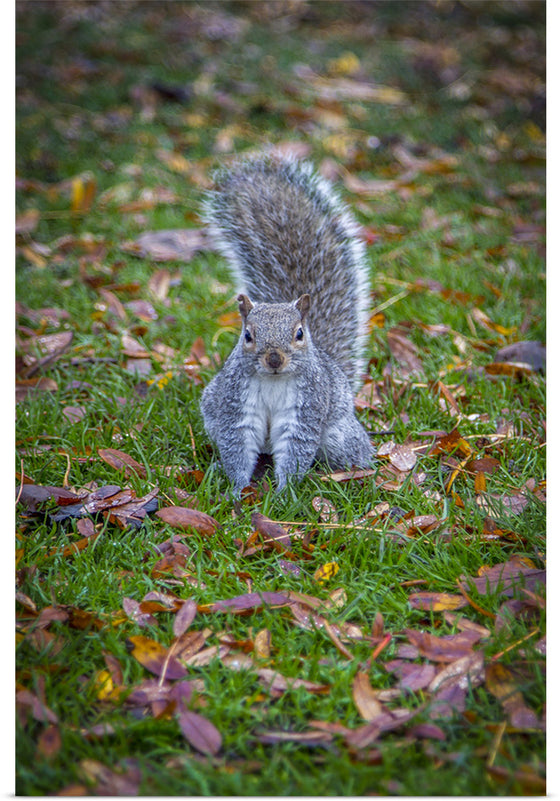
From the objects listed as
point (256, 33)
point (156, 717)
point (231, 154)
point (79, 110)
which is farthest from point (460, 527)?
point (256, 33)

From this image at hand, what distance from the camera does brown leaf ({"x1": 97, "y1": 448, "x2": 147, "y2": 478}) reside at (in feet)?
7.00

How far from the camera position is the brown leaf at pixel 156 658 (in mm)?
1490

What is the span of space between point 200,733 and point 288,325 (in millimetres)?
1066

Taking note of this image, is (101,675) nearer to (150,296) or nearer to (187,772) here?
(187,772)

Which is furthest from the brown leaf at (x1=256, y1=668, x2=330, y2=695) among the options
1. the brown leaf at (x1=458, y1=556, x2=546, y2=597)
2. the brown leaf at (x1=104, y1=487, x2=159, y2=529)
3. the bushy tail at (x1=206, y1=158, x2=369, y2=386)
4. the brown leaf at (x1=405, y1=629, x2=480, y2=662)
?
the bushy tail at (x1=206, y1=158, x2=369, y2=386)

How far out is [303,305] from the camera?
203 centimetres

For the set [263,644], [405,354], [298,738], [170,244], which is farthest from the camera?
[170,244]

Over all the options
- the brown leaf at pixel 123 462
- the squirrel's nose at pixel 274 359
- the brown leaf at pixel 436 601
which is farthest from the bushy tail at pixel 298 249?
the brown leaf at pixel 436 601

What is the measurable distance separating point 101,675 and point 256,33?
6290mm

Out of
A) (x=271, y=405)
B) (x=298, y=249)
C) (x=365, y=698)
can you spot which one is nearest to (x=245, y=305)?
(x=271, y=405)

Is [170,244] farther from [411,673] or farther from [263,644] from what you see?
[411,673]

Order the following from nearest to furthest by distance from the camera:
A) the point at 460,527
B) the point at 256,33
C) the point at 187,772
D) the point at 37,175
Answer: the point at 187,772 → the point at 460,527 → the point at 37,175 → the point at 256,33

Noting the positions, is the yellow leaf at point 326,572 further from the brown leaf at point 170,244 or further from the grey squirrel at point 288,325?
the brown leaf at point 170,244

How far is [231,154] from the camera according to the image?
4.52 meters
